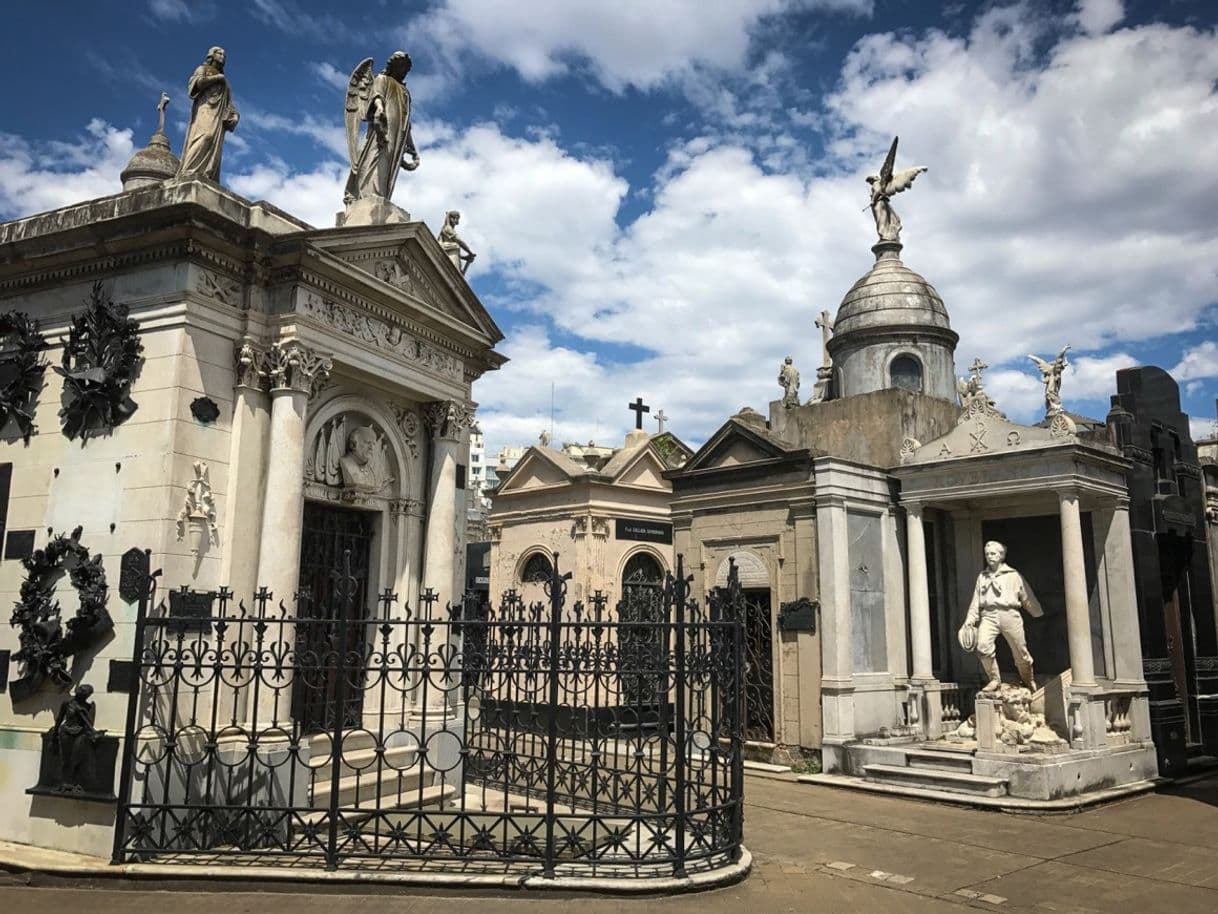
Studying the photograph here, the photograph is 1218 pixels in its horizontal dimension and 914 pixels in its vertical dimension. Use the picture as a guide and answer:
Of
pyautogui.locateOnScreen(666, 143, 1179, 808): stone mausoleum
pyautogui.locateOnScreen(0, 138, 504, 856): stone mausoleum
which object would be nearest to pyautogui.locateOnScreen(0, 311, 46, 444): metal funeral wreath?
pyautogui.locateOnScreen(0, 138, 504, 856): stone mausoleum

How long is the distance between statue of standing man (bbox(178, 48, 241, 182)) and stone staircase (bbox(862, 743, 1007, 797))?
35.7ft

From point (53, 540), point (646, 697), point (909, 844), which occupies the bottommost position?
point (909, 844)

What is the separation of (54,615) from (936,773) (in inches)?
404

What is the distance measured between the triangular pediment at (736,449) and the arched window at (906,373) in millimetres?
3633

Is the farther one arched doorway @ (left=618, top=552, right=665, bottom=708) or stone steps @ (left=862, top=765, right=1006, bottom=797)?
stone steps @ (left=862, top=765, right=1006, bottom=797)

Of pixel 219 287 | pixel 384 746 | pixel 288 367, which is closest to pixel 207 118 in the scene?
pixel 219 287

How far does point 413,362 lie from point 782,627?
7211 mm

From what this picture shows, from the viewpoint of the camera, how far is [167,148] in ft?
41.8

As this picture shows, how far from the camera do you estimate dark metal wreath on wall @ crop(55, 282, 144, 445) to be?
8305 millimetres

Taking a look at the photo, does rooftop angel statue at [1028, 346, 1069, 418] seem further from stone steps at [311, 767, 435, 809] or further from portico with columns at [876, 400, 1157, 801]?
stone steps at [311, 767, 435, 809]

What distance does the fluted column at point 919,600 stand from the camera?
1387 cm

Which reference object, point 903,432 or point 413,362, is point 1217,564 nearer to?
point 903,432

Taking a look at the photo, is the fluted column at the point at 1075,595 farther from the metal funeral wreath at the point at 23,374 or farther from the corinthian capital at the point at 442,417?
the metal funeral wreath at the point at 23,374

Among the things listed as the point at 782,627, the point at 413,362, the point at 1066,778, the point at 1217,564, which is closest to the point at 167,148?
the point at 413,362
